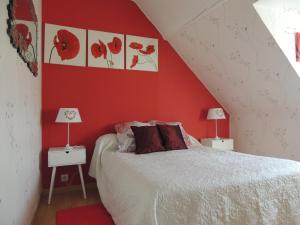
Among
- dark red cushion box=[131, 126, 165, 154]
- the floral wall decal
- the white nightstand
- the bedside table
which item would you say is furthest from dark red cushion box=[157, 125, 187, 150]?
the floral wall decal

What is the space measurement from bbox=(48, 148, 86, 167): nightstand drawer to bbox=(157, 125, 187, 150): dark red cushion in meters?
0.98

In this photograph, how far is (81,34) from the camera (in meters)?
3.07

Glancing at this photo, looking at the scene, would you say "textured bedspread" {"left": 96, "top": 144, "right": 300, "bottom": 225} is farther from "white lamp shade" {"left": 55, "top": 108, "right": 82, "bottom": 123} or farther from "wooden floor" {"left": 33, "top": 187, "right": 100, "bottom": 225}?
"white lamp shade" {"left": 55, "top": 108, "right": 82, "bottom": 123}

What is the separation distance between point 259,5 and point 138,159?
1.91 meters

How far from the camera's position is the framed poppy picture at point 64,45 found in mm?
2920

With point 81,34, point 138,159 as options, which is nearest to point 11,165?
point 138,159

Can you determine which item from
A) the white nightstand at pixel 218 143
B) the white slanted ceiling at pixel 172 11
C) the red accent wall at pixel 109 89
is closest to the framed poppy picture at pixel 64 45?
the red accent wall at pixel 109 89

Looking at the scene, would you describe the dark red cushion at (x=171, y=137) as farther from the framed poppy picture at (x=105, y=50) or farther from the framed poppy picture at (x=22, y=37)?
the framed poppy picture at (x=22, y=37)

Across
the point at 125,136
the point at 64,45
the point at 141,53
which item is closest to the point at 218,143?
the point at 125,136

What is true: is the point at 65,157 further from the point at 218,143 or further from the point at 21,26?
the point at 218,143

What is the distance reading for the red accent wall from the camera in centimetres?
295

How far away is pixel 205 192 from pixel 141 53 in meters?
2.41

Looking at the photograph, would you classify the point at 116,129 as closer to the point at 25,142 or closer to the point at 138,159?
the point at 138,159

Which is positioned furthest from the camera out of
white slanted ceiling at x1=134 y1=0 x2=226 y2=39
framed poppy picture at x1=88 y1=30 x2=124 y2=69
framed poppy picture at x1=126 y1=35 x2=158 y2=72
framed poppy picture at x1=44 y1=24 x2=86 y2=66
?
framed poppy picture at x1=126 y1=35 x2=158 y2=72
